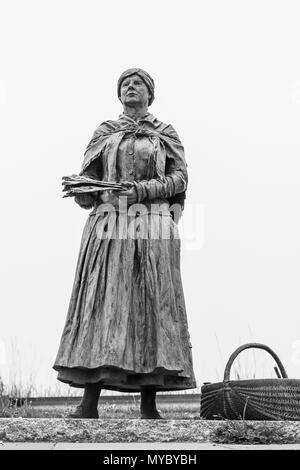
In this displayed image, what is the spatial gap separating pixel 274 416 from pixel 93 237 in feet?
6.18

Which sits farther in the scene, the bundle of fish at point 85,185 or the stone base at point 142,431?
the bundle of fish at point 85,185

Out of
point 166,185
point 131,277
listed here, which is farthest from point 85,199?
point 131,277

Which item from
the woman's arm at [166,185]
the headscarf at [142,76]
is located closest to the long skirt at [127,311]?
the woman's arm at [166,185]

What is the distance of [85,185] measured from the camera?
622 centimetres

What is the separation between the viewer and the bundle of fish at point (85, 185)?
619 cm

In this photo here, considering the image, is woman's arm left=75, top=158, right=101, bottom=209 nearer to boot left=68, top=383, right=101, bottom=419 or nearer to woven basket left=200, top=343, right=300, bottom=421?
boot left=68, top=383, right=101, bottom=419

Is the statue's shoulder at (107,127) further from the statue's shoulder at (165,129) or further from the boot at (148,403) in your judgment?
the boot at (148,403)

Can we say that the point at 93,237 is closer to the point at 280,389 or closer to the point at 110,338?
the point at 110,338

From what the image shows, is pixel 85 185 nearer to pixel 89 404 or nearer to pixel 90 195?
pixel 90 195

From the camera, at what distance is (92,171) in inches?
262

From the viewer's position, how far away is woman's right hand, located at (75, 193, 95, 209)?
6.34 meters

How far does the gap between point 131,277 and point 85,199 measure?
0.74m

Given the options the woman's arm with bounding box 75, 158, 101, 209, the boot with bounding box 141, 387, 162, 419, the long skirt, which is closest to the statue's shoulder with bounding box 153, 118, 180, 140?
the woman's arm with bounding box 75, 158, 101, 209
